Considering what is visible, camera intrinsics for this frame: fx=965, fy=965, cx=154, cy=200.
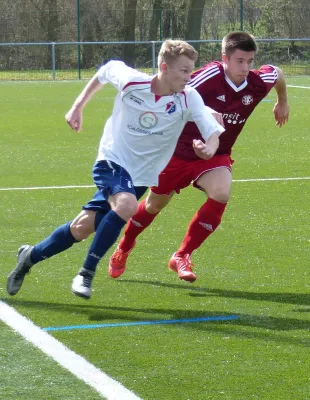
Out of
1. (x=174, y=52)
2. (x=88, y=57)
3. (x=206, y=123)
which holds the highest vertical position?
(x=174, y=52)

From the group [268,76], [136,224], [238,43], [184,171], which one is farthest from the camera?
[268,76]

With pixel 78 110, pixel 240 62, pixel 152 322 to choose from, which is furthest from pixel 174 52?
pixel 152 322

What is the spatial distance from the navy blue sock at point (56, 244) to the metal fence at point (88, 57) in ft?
88.3

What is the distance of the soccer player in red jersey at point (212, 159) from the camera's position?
625 centimetres

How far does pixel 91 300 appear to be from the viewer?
578cm

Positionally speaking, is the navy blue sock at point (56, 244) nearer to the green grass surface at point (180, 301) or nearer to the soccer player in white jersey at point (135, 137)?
the soccer player in white jersey at point (135, 137)

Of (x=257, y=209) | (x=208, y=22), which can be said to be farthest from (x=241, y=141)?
(x=208, y=22)

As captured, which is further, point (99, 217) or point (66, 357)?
point (99, 217)

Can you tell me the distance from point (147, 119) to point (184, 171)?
35.1 inches

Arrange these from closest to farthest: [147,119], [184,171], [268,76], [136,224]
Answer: [147,119], [184,171], [136,224], [268,76]

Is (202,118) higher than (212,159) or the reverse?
higher

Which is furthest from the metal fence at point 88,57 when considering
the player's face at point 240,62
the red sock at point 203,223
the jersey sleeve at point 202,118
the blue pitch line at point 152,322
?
the blue pitch line at point 152,322

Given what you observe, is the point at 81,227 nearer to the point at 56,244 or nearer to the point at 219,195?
the point at 56,244

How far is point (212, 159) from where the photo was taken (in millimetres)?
6496
